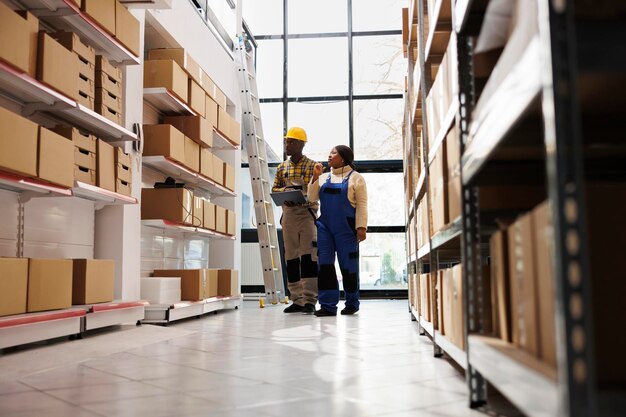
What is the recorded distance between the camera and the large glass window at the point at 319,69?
9273 millimetres

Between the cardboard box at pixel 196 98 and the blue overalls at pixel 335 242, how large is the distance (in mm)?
1370

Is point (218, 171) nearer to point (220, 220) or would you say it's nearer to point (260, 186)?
point (220, 220)

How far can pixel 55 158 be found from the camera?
3113 mm

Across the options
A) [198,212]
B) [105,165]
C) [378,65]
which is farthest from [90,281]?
[378,65]

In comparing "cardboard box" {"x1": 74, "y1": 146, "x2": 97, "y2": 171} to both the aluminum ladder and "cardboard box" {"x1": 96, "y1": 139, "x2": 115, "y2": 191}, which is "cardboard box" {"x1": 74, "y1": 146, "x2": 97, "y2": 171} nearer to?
"cardboard box" {"x1": 96, "y1": 139, "x2": 115, "y2": 191}

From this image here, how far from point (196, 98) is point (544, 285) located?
4805mm

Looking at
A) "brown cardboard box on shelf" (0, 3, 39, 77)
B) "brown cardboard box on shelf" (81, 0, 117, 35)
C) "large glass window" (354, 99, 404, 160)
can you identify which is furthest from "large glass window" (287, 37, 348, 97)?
"brown cardboard box on shelf" (0, 3, 39, 77)

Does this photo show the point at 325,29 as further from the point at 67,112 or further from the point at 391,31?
the point at 67,112

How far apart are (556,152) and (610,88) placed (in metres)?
0.40

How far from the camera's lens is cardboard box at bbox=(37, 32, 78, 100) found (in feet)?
10.00

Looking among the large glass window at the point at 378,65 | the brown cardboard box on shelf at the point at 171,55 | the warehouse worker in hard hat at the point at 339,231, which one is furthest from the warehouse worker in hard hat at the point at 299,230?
the large glass window at the point at 378,65

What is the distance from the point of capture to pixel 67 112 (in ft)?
11.6

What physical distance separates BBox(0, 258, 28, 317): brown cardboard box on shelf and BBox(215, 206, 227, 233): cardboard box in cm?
307

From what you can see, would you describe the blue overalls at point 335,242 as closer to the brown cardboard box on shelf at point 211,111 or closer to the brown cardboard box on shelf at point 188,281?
the brown cardboard box on shelf at point 188,281
